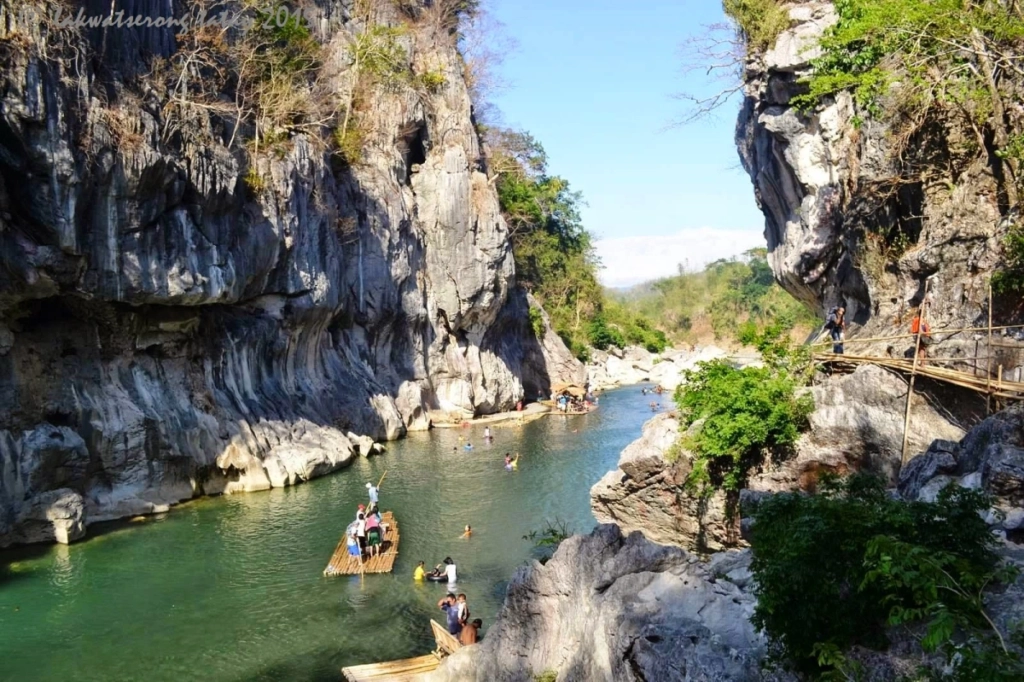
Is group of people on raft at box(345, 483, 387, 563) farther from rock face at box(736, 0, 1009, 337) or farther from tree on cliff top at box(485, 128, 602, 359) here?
tree on cliff top at box(485, 128, 602, 359)

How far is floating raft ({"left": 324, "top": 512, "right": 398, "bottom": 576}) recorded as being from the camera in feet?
48.4

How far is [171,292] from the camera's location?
1956 cm

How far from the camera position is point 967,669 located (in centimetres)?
383

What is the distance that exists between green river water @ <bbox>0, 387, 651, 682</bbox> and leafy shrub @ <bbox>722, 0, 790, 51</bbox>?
14534mm

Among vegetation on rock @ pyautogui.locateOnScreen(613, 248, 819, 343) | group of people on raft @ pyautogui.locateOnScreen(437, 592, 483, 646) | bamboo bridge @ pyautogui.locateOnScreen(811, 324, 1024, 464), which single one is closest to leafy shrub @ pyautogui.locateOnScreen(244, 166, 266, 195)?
group of people on raft @ pyautogui.locateOnScreen(437, 592, 483, 646)

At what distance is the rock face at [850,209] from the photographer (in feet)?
47.6

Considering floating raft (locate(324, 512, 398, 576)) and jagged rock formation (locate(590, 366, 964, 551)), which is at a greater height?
jagged rock formation (locate(590, 366, 964, 551))

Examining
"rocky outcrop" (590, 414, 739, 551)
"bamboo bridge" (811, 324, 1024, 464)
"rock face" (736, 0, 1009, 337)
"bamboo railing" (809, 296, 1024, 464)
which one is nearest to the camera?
"bamboo railing" (809, 296, 1024, 464)

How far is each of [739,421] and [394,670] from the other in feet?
21.3

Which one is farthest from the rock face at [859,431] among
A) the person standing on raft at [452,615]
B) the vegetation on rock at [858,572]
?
the vegetation on rock at [858,572]

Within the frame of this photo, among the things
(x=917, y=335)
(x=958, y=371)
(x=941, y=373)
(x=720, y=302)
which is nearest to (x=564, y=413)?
(x=917, y=335)

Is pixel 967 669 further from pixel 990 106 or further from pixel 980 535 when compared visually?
pixel 990 106

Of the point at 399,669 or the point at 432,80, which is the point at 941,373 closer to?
the point at 399,669

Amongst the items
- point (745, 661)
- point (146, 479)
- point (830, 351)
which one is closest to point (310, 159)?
point (146, 479)
